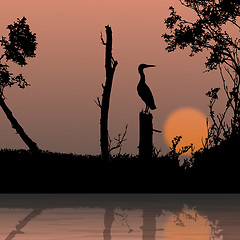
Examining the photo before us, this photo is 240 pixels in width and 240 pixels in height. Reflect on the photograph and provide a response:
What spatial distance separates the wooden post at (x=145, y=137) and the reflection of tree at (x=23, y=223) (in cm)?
1133

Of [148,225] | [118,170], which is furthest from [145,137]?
[148,225]

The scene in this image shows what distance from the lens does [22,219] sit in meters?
15.9

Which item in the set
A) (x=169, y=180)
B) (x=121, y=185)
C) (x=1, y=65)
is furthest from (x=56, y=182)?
(x=1, y=65)

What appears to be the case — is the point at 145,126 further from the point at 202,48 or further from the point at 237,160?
the point at 202,48

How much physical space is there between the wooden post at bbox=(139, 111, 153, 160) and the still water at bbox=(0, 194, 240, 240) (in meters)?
7.31

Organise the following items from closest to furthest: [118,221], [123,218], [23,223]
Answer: [23,223] < [118,221] < [123,218]

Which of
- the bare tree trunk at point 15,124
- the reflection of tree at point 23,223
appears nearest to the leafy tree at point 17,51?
the bare tree trunk at point 15,124

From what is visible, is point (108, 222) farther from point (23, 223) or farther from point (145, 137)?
point (145, 137)

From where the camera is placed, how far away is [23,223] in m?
14.9

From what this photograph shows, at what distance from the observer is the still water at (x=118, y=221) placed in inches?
489

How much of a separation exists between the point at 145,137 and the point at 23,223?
50.2ft

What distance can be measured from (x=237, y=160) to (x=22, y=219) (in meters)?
15.5

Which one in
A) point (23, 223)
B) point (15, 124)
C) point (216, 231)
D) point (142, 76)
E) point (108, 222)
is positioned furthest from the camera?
point (15, 124)

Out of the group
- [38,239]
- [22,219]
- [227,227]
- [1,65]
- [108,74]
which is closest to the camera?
[38,239]
